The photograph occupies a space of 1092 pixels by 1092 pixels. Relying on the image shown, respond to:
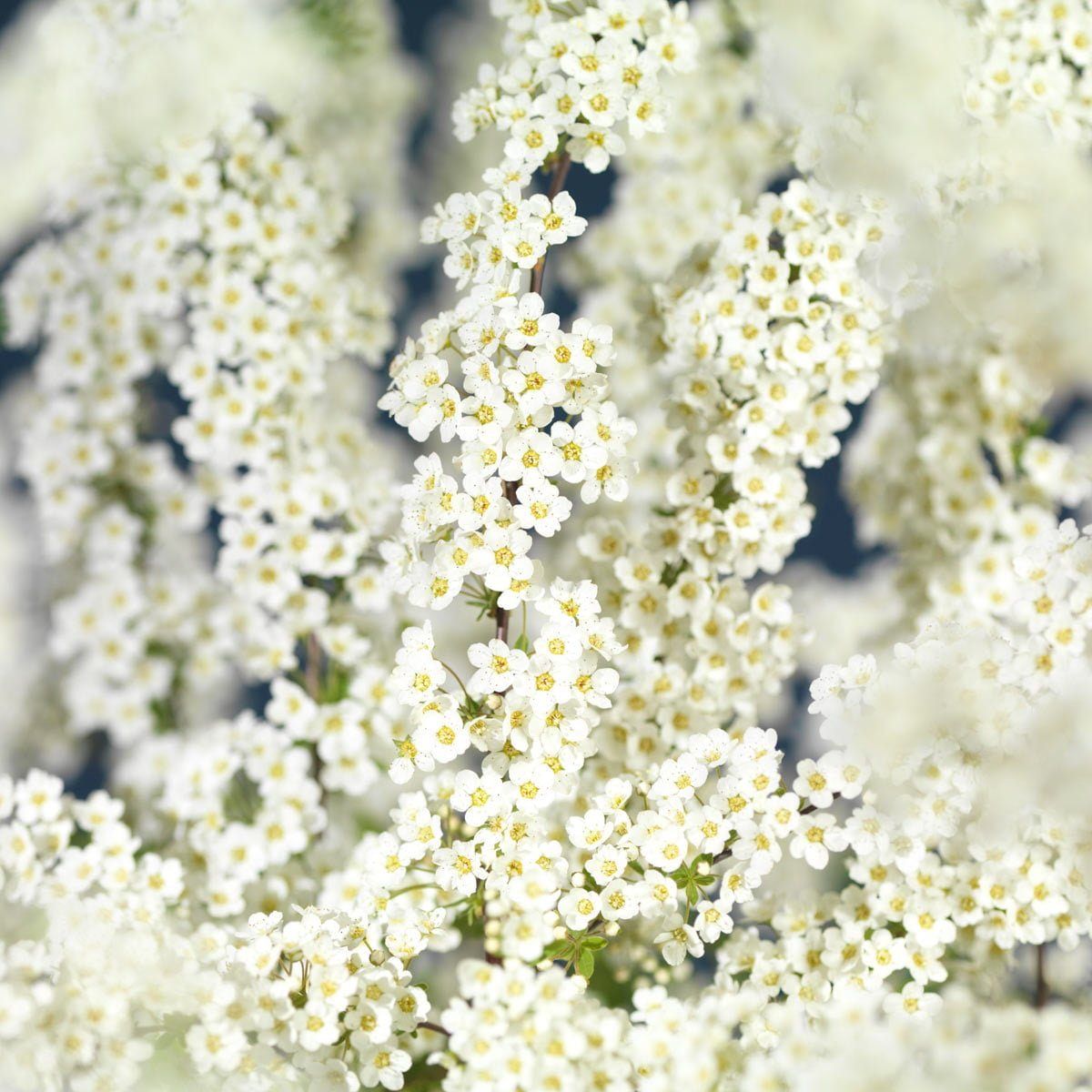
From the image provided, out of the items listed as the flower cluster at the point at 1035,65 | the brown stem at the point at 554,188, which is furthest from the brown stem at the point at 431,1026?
the flower cluster at the point at 1035,65

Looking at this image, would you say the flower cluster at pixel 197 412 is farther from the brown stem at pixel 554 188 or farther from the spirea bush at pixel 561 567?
the brown stem at pixel 554 188

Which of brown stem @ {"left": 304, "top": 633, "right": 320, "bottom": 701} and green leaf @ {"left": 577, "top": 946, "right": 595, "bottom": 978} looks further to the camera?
brown stem @ {"left": 304, "top": 633, "right": 320, "bottom": 701}

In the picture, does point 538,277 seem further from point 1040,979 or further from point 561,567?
point 1040,979

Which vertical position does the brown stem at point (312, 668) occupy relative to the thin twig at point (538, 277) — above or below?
below

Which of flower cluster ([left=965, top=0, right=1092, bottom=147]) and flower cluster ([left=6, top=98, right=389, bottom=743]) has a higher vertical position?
flower cluster ([left=965, top=0, right=1092, bottom=147])

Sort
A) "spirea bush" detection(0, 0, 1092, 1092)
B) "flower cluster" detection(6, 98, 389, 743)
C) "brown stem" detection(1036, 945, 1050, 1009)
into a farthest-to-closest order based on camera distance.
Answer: "flower cluster" detection(6, 98, 389, 743) → "brown stem" detection(1036, 945, 1050, 1009) → "spirea bush" detection(0, 0, 1092, 1092)

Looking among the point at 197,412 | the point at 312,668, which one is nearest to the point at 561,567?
the point at 312,668

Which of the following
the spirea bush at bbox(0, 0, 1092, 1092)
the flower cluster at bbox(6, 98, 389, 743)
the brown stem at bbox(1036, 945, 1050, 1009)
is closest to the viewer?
the spirea bush at bbox(0, 0, 1092, 1092)

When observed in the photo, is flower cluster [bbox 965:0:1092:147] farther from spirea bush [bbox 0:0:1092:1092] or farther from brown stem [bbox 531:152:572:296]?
brown stem [bbox 531:152:572:296]

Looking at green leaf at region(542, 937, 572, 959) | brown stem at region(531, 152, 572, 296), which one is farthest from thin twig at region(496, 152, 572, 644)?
green leaf at region(542, 937, 572, 959)

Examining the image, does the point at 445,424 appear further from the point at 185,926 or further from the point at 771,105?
the point at 771,105
